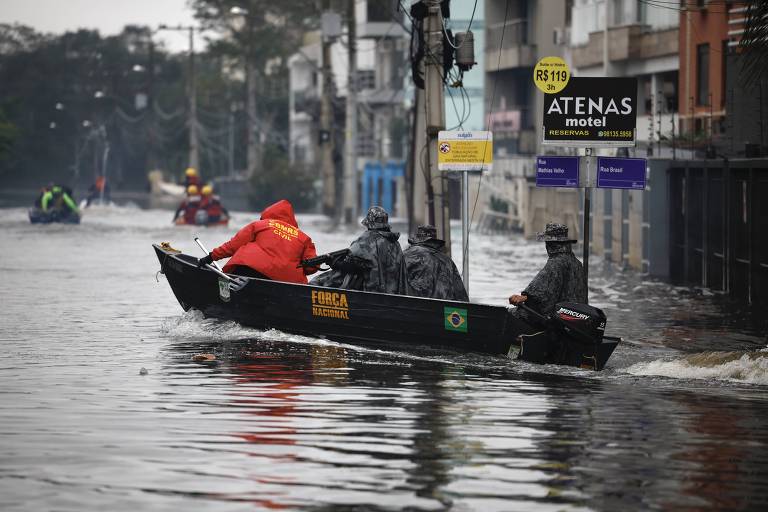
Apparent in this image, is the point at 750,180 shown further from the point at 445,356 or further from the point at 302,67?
the point at 302,67

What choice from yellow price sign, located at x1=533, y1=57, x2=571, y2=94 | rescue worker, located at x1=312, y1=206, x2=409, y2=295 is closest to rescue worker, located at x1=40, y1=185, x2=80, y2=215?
rescue worker, located at x1=312, y1=206, x2=409, y2=295

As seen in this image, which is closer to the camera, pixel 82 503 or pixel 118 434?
pixel 82 503

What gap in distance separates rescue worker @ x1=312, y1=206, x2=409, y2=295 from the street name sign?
272 centimetres

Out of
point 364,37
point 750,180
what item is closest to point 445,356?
point 750,180

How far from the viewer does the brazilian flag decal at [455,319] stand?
17.2 meters

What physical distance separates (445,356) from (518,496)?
744cm

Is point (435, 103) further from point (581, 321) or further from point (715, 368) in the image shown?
point (715, 368)

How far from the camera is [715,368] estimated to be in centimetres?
1639

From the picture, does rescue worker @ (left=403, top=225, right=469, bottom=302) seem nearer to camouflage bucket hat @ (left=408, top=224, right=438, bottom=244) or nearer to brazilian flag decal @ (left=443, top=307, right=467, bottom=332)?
camouflage bucket hat @ (left=408, top=224, right=438, bottom=244)

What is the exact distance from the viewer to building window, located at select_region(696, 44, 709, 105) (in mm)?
41188

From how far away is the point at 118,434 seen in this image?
12172 millimetres

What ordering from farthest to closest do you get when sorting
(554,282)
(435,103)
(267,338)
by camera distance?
1. (435,103)
2. (267,338)
3. (554,282)

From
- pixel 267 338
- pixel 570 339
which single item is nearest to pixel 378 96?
pixel 267 338

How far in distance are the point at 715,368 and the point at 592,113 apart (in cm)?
384
